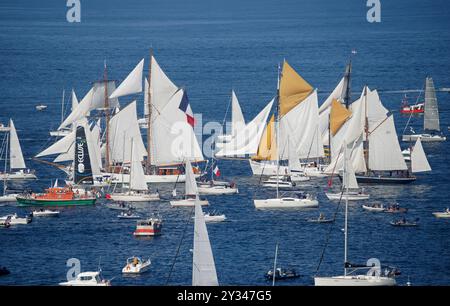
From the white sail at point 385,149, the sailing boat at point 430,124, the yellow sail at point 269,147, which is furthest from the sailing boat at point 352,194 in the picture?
the sailing boat at point 430,124

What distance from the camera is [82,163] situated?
8819 cm

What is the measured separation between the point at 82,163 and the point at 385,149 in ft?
76.9

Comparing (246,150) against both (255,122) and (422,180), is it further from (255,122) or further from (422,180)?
(422,180)

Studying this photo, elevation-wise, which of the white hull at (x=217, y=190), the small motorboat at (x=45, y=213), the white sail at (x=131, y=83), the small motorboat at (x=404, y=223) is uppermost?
the white sail at (x=131, y=83)

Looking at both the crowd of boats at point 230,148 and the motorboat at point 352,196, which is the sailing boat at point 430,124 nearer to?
the crowd of boats at point 230,148

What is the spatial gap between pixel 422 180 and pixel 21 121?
50645mm

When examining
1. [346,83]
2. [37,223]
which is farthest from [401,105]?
[37,223]

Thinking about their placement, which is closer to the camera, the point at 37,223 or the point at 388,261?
the point at 388,261

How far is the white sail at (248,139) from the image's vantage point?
97688mm

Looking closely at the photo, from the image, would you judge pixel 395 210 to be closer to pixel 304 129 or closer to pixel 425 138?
pixel 304 129

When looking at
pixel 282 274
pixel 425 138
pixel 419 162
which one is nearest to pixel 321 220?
pixel 282 274

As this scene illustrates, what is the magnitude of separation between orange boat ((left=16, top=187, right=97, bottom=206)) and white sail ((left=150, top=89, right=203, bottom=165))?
13.4 m

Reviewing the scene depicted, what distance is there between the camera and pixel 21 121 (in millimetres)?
128250

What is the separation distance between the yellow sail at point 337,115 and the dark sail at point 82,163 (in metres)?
20.8
